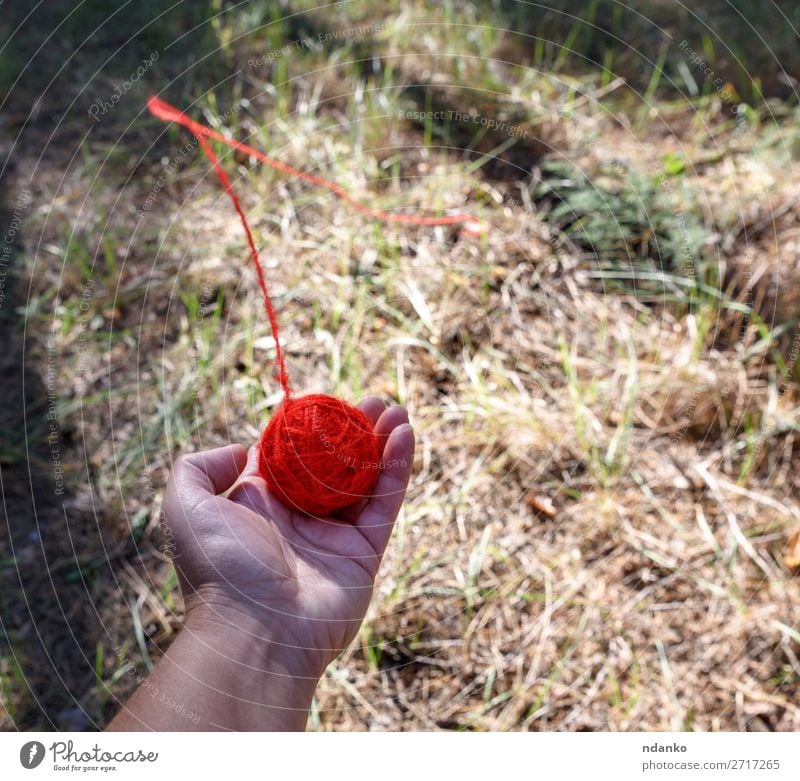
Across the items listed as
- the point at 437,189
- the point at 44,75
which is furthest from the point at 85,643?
the point at 44,75

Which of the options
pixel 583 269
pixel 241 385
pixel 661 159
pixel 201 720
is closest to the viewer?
pixel 201 720

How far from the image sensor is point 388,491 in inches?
48.2

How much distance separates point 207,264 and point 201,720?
3.39ft

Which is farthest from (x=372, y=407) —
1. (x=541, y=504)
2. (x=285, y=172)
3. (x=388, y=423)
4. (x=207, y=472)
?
(x=285, y=172)

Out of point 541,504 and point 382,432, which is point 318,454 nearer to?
point 382,432

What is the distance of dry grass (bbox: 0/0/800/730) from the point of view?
1.34m

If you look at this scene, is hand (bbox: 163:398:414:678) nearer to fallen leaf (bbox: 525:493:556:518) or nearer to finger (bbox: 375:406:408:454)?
finger (bbox: 375:406:408:454)

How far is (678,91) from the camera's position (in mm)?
1990

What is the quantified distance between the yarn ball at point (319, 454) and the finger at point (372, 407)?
0.23 feet

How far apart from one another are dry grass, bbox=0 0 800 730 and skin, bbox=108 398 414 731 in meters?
0.23

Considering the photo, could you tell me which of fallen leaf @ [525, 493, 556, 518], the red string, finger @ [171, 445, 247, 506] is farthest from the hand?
the red string

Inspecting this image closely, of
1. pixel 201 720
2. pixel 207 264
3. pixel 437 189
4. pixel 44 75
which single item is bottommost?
pixel 201 720

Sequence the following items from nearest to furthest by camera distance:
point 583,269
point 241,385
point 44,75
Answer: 1. point 241,385
2. point 583,269
3. point 44,75
